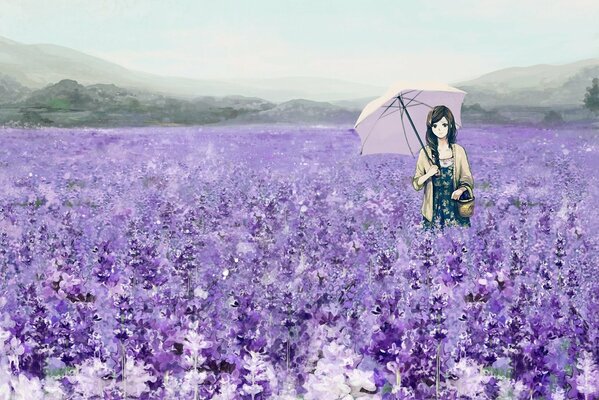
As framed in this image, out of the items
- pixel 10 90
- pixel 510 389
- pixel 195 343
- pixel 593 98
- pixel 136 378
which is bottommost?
pixel 510 389

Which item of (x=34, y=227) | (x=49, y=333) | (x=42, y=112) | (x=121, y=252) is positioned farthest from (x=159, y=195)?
(x=42, y=112)

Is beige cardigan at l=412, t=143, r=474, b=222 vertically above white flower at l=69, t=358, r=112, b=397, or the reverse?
beige cardigan at l=412, t=143, r=474, b=222

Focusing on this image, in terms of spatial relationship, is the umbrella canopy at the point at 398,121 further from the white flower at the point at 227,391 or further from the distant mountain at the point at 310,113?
the distant mountain at the point at 310,113

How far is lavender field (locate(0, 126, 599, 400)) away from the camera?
2199 mm

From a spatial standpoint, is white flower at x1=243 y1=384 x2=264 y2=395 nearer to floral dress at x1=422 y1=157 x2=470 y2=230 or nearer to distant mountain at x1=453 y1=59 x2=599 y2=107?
floral dress at x1=422 y1=157 x2=470 y2=230

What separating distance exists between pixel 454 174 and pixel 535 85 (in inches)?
299

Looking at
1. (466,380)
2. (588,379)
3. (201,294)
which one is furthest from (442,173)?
(466,380)

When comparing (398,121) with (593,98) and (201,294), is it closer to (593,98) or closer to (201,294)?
(201,294)

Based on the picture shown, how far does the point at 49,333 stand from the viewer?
2617 mm

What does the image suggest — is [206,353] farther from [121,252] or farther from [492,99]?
[492,99]

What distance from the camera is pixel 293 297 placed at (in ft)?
9.29

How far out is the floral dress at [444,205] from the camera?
19.1 ft

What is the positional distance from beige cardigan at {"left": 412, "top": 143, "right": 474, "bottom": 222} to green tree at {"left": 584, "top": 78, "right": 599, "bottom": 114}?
753cm

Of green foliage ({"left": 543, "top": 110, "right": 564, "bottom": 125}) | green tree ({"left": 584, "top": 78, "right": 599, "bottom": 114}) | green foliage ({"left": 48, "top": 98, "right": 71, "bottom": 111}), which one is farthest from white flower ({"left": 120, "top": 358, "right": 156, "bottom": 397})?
green foliage ({"left": 543, "top": 110, "right": 564, "bottom": 125})
